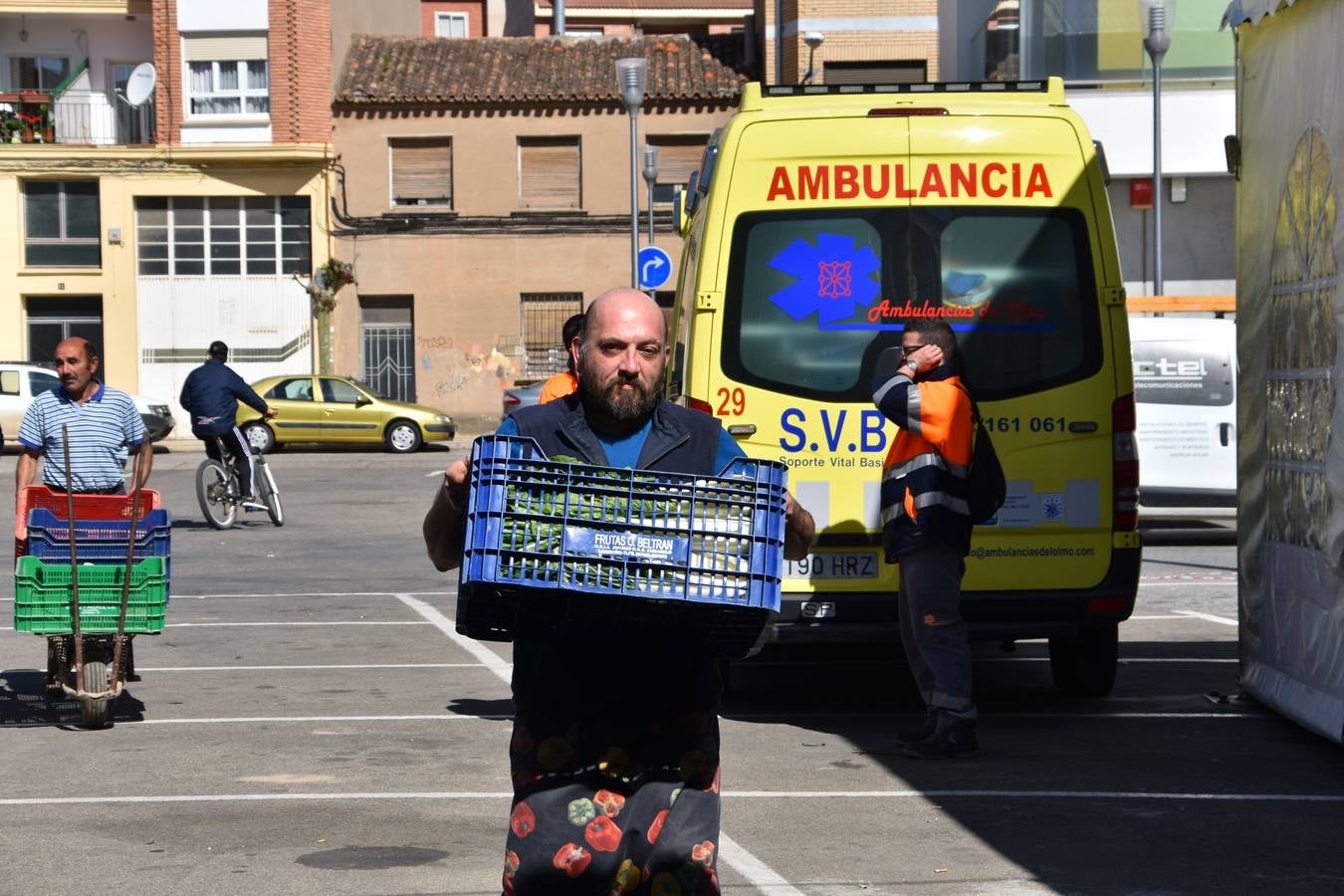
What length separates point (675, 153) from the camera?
144 feet

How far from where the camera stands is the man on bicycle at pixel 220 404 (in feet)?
65.9

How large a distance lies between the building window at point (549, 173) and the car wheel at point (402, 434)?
8.56 metres

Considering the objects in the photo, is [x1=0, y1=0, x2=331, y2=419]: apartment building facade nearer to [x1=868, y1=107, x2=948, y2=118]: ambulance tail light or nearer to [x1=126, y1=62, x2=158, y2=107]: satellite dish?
[x1=126, y1=62, x2=158, y2=107]: satellite dish

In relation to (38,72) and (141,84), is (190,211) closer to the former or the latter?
(141,84)

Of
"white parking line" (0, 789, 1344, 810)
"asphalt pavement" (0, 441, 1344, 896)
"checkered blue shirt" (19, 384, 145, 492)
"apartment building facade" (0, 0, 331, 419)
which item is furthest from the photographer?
"apartment building facade" (0, 0, 331, 419)

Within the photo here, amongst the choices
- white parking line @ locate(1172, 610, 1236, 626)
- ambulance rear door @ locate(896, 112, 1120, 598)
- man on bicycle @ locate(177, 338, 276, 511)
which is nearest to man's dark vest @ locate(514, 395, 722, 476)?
ambulance rear door @ locate(896, 112, 1120, 598)

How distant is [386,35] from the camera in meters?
46.8

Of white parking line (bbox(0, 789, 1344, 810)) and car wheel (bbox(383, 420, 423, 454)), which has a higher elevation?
white parking line (bbox(0, 789, 1344, 810))

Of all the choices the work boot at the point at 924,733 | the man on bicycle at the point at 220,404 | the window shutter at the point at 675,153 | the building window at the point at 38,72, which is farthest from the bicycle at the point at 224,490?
the building window at the point at 38,72

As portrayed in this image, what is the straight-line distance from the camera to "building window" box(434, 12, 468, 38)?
65125 mm

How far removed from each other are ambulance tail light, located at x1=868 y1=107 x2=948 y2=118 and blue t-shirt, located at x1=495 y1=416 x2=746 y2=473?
5530mm

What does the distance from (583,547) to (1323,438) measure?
212 inches

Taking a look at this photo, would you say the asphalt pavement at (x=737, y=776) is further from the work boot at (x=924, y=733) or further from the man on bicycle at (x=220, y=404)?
the man on bicycle at (x=220, y=404)

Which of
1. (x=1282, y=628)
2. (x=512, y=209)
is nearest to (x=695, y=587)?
(x=1282, y=628)
